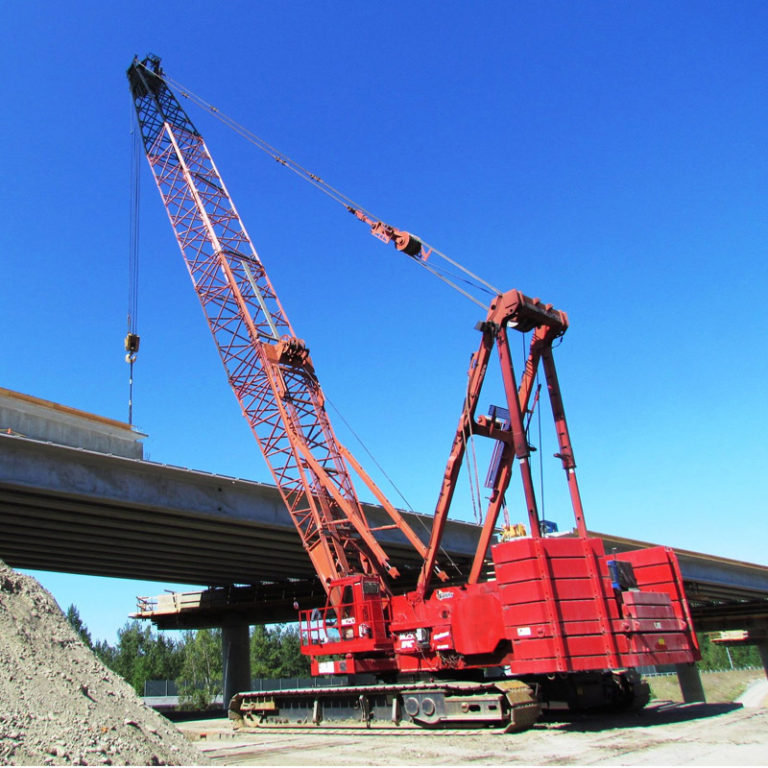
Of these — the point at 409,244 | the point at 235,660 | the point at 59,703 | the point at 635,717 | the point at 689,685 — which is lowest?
the point at 689,685

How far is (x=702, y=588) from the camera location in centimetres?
4916

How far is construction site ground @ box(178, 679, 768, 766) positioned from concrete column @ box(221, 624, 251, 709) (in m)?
24.9

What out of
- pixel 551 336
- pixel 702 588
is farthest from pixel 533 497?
pixel 702 588

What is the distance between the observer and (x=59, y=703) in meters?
8.14

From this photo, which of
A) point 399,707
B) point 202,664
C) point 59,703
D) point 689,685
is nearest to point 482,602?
point 399,707

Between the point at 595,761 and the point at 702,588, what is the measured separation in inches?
1771

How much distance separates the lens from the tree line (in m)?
72.6

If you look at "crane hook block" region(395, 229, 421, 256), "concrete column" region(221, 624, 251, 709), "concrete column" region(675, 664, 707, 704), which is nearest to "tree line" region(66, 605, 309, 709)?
"concrete column" region(221, 624, 251, 709)

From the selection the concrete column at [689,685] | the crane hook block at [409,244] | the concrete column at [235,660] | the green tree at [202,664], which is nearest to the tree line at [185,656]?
the green tree at [202,664]

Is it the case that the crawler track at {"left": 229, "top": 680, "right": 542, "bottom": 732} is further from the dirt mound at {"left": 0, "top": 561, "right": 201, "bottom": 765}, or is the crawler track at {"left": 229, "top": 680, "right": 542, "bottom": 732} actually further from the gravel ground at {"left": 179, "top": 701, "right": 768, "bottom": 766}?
the dirt mound at {"left": 0, "top": 561, "right": 201, "bottom": 765}

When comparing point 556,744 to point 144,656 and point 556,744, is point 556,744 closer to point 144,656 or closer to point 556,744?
point 556,744

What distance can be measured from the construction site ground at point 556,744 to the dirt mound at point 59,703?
114 cm

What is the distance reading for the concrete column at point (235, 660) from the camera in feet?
129

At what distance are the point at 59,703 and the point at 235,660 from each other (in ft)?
116
